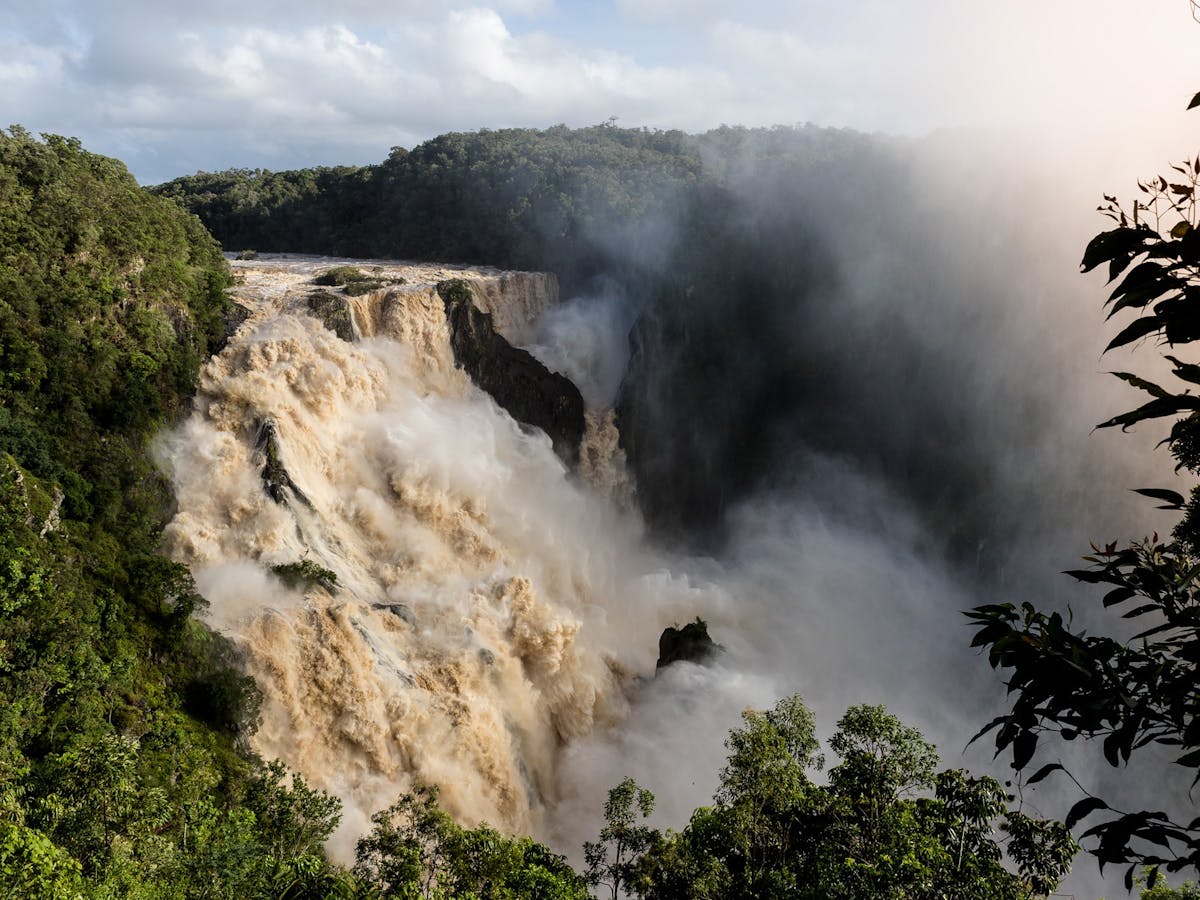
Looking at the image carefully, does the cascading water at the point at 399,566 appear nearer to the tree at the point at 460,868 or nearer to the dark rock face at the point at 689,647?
the dark rock face at the point at 689,647

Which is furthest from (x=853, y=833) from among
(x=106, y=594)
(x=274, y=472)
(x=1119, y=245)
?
(x=274, y=472)

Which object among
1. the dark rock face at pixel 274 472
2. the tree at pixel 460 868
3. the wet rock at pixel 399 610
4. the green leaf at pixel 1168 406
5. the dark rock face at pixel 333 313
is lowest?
the tree at pixel 460 868

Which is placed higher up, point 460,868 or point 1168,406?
point 1168,406

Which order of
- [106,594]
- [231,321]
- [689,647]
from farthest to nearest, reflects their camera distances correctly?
[231,321] < [689,647] < [106,594]

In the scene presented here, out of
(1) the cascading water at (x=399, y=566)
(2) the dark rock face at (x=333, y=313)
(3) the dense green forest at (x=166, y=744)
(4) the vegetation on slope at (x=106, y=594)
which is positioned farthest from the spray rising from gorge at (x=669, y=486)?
(3) the dense green forest at (x=166, y=744)

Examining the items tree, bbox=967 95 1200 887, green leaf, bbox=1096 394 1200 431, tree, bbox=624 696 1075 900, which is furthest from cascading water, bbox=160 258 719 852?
green leaf, bbox=1096 394 1200 431

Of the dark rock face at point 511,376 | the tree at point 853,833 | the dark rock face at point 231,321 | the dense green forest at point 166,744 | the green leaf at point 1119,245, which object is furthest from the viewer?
the dark rock face at point 511,376

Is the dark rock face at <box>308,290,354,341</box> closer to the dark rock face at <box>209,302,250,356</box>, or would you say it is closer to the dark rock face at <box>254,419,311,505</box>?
the dark rock face at <box>209,302,250,356</box>

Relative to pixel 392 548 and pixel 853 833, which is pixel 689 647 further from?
pixel 853 833
